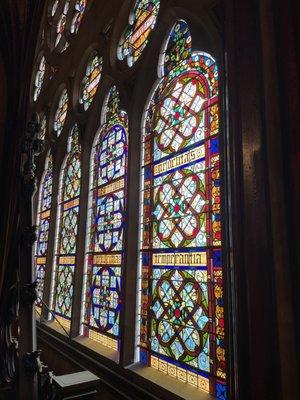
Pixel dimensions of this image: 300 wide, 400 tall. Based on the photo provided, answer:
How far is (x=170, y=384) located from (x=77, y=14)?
4.41 m

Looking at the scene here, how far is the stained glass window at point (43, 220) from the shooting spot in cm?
455

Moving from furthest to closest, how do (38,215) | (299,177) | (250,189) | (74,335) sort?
(38,215) → (74,335) → (250,189) → (299,177)

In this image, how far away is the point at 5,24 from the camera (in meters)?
5.88

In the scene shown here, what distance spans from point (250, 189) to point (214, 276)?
93 cm

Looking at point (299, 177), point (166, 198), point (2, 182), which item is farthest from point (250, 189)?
point (2, 182)

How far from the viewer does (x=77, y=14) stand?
4.62m

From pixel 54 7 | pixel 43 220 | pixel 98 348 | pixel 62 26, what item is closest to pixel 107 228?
pixel 98 348

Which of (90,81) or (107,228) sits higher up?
(90,81)

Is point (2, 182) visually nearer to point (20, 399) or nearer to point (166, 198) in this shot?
point (166, 198)

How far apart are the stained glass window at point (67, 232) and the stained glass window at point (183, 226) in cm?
137

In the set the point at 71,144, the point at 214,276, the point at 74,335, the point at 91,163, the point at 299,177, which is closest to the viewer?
the point at 299,177

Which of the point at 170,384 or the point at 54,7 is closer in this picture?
the point at 170,384

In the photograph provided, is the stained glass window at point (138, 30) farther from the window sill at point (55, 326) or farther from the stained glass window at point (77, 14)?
the window sill at point (55, 326)

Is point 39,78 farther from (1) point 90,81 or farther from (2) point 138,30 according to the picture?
(2) point 138,30
